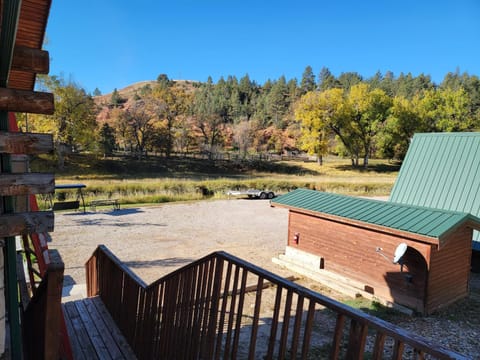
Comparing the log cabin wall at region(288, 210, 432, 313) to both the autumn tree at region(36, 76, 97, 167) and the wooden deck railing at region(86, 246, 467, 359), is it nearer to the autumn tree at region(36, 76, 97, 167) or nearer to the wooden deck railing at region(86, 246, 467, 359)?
the wooden deck railing at region(86, 246, 467, 359)

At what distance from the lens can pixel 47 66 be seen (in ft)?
6.07

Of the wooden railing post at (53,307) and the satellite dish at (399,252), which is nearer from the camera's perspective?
A: the wooden railing post at (53,307)

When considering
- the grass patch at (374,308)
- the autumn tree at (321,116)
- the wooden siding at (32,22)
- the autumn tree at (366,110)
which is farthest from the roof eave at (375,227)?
the autumn tree at (366,110)

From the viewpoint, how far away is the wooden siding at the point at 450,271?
6789 millimetres

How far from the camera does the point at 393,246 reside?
729 centimetres

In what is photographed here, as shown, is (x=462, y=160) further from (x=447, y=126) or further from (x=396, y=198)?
(x=447, y=126)

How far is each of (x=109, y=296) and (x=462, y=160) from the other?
10.2 m

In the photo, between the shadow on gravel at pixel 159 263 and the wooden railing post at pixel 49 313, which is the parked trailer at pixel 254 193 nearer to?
the shadow on gravel at pixel 159 263

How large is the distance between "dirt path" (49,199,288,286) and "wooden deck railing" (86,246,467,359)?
14.2ft

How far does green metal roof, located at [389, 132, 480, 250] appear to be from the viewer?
9242 mm

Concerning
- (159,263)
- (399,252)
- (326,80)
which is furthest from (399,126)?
(326,80)

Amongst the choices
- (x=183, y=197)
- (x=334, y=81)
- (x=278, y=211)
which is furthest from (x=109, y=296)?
(x=334, y=81)

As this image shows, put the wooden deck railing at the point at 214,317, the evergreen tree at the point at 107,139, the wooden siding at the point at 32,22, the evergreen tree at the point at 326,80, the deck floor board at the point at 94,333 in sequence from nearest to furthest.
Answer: the wooden deck railing at the point at 214,317
the wooden siding at the point at 32,22
the deck floor board at the point at 94,333
the evergreen tree at the point at 107,139
the evergreen tree at the point at 326,80

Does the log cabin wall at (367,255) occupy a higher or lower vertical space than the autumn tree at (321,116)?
lower
